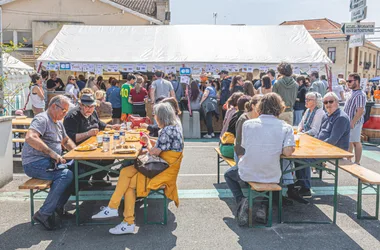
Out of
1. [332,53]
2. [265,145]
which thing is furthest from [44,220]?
[332,53]

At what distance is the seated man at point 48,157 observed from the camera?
4215 millimetres

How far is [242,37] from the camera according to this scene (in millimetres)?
13805

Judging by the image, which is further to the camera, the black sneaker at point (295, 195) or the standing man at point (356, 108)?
the standing man at point (356, 108)

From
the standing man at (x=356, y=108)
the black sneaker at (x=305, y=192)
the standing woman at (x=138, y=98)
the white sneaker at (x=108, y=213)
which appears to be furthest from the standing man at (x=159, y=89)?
the white sneaker at (x=108, y=213)

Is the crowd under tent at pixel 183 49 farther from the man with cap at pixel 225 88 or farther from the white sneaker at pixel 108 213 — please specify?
the white sneaker at pixel 108 213

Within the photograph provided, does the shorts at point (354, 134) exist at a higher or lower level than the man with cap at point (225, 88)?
lower

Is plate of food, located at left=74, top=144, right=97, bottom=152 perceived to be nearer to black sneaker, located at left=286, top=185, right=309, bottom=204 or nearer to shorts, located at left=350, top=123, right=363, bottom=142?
black sneaker, located at left=286, top=185, right=309, bottom=204

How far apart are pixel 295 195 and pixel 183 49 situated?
8.55m

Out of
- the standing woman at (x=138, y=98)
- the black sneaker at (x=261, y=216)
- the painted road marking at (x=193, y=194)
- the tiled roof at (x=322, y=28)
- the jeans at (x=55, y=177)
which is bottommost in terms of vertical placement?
the painted road marking at (x=193, y=194)

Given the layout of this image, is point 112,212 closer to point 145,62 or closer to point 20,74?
point 145,62

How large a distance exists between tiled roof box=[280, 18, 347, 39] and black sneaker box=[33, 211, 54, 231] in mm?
47233

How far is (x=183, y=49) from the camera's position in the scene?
12914mm

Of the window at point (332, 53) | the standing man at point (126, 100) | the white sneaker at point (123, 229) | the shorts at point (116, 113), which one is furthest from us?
the window at point (332, 53)

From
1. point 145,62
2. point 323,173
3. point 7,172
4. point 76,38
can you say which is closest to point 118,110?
point 145,62
